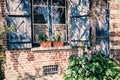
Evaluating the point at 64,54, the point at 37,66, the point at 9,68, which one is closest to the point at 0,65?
the point at 9,68

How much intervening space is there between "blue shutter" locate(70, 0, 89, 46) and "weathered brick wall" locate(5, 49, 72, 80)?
553 millimetres

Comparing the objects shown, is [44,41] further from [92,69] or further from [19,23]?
[92,69]

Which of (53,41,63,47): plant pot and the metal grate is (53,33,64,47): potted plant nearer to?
(53,41,63,47): plant pot

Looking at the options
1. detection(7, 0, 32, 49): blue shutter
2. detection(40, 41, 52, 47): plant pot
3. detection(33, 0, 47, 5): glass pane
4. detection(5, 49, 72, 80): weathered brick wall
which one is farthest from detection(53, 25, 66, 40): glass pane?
detection(7, 0, 32, 49): blue shutter

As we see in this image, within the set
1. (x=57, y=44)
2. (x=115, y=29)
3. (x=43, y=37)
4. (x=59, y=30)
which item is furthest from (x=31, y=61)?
(x=115, y=29)

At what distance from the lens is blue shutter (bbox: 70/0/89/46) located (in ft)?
34.2

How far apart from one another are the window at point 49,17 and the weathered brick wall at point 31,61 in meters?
0.70

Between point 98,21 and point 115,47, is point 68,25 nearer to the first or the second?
point 98,21

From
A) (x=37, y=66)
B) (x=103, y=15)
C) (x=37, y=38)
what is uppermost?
(x=103, y=15)

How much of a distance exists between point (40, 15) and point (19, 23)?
3.76 ft

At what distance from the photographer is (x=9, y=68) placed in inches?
379

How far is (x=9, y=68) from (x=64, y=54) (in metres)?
1.98

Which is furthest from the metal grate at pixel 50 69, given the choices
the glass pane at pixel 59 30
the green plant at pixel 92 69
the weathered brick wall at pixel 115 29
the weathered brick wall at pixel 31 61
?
the weathered brick wall at pixel 115 29

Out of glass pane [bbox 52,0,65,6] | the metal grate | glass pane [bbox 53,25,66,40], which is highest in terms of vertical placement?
glass pane [bbox 52,0,65,6]
